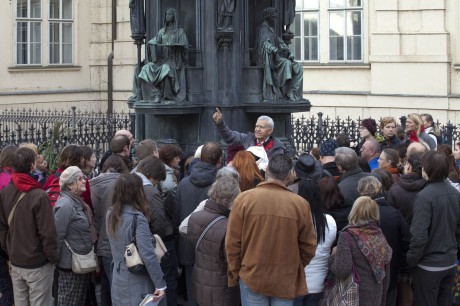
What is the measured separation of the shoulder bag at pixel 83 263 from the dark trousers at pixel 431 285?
9.41ft

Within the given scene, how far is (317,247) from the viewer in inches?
298

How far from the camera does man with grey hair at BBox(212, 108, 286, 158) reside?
9.92 m

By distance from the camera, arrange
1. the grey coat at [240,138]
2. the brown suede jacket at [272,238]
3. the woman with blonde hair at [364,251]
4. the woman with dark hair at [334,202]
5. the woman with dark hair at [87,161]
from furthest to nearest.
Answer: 1. the grey coat at [240,138]
2. the woman with dark hair at [87,161]
3. the woman with dark hair at [334,202]
4. the woman with blonde hair at [364,251]
5. the brown suede jacket at [272,238]

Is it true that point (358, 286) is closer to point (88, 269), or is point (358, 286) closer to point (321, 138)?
point (88, 269)

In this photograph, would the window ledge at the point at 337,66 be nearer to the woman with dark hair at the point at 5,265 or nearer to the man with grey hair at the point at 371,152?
the man with grey hair at the point at 371,152

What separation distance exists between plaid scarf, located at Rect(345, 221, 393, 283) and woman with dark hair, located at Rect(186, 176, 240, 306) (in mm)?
992

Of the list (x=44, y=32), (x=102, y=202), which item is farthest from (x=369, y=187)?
(x=44, y=32)

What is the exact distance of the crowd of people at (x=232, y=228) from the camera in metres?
7.02

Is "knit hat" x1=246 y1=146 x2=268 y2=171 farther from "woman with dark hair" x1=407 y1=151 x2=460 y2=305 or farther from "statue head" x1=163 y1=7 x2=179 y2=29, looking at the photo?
"statue head" x1=163 y1=7 x2=179 y2=29

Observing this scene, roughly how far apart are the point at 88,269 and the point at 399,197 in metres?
2.91

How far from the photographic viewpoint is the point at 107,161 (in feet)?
30.2

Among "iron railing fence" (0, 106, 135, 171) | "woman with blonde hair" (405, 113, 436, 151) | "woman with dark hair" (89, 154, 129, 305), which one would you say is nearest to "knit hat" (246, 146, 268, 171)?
"woman with dark hair" (89, 154, 129, 305)

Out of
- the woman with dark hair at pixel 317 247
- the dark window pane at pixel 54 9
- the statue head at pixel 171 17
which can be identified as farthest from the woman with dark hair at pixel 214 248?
the dark window pane at pixel 54 9

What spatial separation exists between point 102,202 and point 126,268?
109cm
